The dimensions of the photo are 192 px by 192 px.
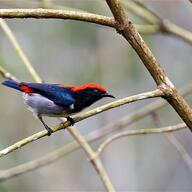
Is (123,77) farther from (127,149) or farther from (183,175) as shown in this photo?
(183,175)

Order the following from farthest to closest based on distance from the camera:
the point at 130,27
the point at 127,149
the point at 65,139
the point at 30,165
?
the point at 127,149, the point at 65,139, the point at 30,165, the point at 130,27

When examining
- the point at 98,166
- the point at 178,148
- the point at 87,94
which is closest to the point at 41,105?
the point at 87,94

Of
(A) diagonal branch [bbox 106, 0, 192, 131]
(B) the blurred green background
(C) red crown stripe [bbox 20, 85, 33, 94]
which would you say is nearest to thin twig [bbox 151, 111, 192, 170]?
(C) red crown stripe [bbox 20, 85, 33, 94]

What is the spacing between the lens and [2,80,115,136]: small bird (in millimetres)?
2723

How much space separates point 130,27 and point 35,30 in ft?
13.7

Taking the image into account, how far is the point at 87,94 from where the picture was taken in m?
2.70

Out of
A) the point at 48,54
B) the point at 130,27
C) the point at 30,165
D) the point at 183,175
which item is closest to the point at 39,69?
the point at 48,54

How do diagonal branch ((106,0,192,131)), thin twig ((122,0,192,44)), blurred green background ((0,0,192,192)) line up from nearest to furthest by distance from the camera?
diagonal branch ((106,0,192,131)) < thin twig ((122,0,192,44)) < blurred green background ((0,0,192,192))

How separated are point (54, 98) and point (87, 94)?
19cm

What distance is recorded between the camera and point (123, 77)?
18.1 feet

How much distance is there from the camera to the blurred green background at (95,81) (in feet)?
16.9

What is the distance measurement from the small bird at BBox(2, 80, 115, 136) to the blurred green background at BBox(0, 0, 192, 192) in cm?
209

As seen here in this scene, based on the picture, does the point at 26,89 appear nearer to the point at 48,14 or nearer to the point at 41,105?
the point at 41,105

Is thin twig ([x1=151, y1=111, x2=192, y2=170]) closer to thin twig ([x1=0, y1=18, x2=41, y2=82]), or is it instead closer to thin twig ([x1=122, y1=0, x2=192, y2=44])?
thin twig ([x1=122, y1=0, x2=192, y2=44])
